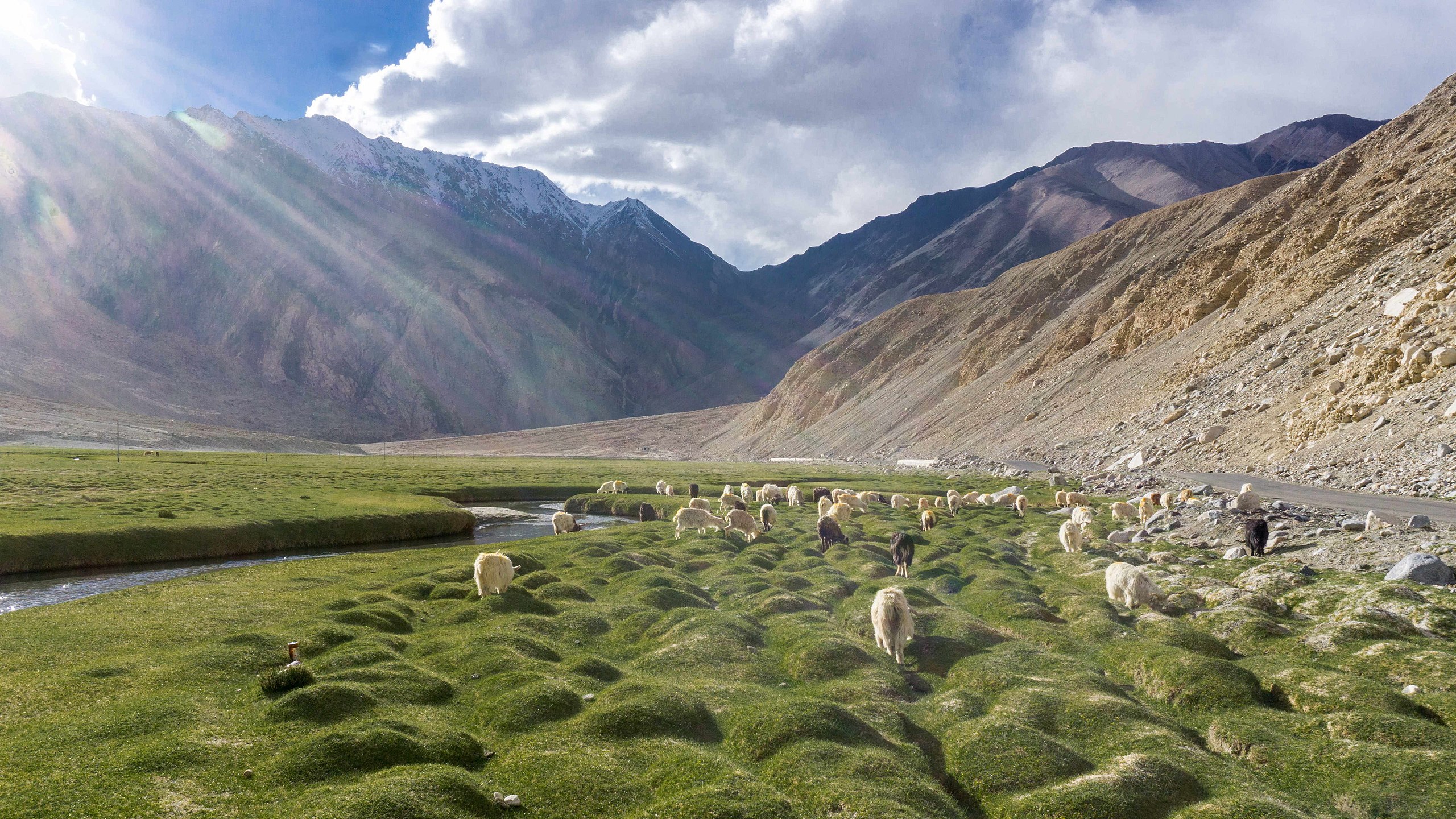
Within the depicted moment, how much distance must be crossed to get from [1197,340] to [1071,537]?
74207mm

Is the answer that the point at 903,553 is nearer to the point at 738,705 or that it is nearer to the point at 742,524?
the point at 742,524

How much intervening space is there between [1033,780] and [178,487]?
62.9m

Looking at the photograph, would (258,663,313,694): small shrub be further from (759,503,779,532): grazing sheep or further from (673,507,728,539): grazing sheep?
(759,503,779,532): grazing sheep

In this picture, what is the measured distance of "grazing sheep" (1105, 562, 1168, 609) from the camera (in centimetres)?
2180

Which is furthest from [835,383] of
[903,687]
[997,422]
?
[903,687]

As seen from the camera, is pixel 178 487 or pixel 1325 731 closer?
pixel 1325 731

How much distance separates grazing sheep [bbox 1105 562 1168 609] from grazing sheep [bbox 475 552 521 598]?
62.9 ft

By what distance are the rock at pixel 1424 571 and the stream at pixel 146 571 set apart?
40330 millimetres

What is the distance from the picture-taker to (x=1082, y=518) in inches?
1502

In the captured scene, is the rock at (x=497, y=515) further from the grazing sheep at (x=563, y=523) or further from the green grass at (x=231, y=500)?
the grazing sheep at (x=563, y=523)

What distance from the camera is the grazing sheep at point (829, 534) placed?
3353 cm

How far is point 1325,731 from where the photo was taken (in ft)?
42.5

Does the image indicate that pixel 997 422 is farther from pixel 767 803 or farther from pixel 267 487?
pixel 767 803

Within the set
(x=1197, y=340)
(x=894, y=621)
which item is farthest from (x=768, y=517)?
(x=1197, y=340)
